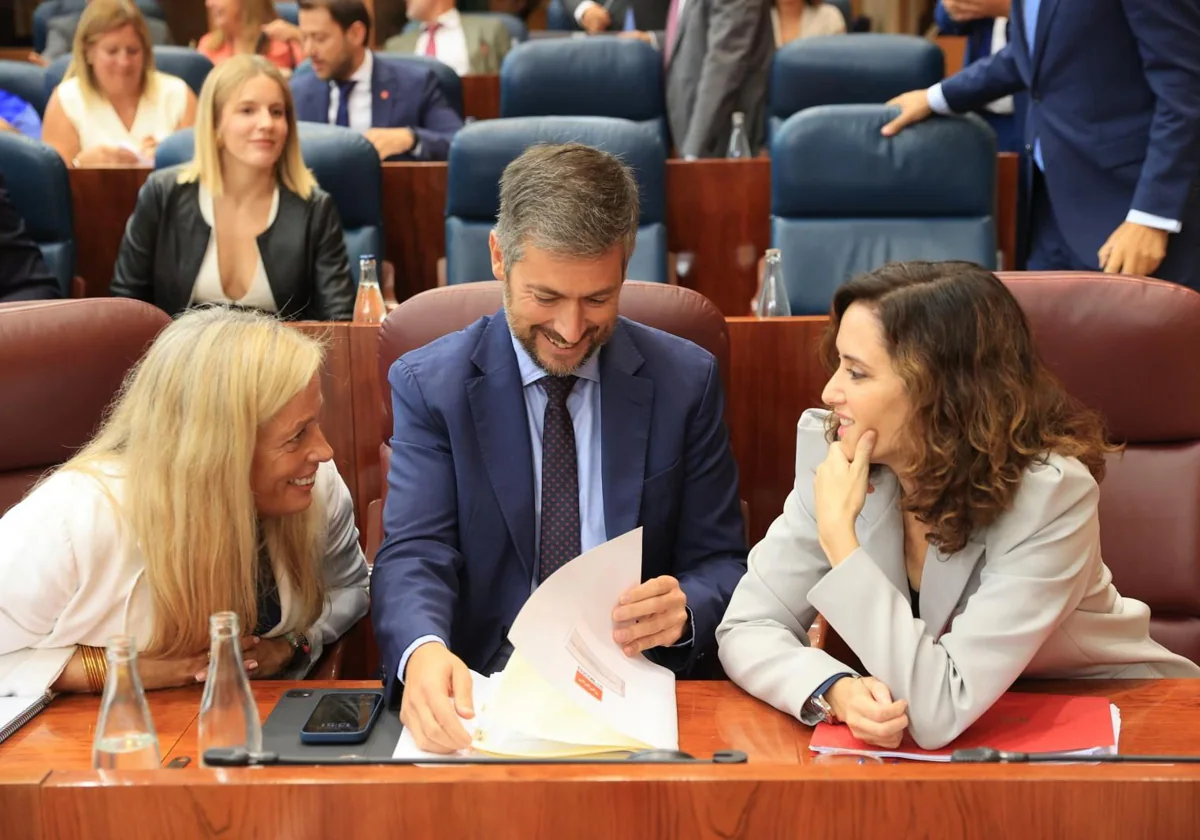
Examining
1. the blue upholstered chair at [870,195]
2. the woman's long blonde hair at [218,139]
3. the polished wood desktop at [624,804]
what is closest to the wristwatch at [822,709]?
the polished wood desktop at [624,804]

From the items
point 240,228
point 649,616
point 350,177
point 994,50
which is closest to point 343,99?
point 350,177

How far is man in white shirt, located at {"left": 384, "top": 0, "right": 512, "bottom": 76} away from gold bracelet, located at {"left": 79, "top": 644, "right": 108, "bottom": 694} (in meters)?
4.01

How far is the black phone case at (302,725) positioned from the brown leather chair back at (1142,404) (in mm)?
1016

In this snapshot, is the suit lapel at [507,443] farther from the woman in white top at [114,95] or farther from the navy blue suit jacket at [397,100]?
the woman in white top at [114,95]

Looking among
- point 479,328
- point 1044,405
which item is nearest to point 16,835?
point 479,328

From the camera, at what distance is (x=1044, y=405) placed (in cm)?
148

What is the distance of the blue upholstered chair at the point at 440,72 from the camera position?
169 inches

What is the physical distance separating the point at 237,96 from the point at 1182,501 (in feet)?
7.44

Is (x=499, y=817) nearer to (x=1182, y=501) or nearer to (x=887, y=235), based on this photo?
(x=1182, y=501)

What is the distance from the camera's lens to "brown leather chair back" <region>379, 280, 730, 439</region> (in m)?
1.97

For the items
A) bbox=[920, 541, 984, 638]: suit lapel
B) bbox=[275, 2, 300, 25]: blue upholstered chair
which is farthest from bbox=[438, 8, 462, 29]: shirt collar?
bbox=[920, 541, 984, 638]: suit lapel

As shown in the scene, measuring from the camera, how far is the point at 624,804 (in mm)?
997

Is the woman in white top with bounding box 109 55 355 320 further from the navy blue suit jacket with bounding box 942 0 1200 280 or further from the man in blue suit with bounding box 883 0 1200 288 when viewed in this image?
the navy blue suit jacket with bounding box 942 0 1200 280

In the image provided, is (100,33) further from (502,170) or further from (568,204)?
(568,204)
